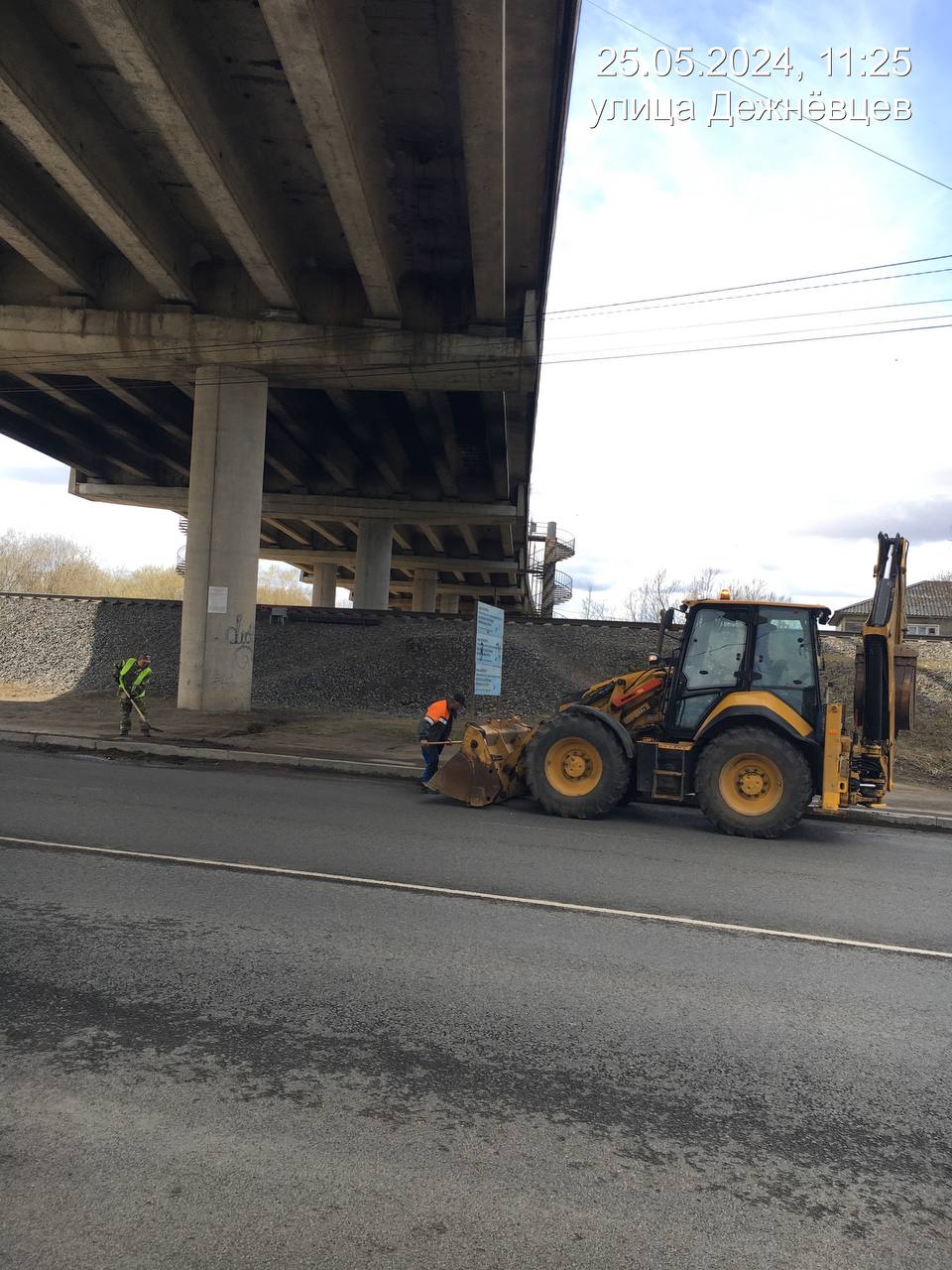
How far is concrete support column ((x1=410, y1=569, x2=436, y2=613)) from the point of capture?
63625mm

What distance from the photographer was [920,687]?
22109mm

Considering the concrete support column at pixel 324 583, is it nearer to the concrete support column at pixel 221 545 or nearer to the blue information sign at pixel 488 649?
the concrete support column at pixel 221 545

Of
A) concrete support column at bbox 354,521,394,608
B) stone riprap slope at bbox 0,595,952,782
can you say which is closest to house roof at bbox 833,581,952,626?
concrete support column at bbox 354,521,394,608

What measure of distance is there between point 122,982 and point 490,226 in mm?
14664

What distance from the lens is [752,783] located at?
10281mm

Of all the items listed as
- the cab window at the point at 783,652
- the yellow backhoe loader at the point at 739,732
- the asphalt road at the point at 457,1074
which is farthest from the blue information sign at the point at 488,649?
the asphalt road at the point at 457,1074

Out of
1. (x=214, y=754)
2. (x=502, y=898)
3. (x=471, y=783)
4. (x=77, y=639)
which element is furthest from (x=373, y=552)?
(x=502, y=898)

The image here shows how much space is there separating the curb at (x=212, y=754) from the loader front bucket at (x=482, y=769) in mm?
2806

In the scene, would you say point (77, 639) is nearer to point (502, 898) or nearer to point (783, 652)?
point (783, 652)

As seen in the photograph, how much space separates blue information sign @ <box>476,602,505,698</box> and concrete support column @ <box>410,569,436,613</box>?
47423 millimetres

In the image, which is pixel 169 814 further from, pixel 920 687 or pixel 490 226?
pixel 920 687

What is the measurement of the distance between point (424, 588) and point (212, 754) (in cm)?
4923

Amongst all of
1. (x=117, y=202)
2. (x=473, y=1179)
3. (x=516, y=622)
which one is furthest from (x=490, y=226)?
(x=473, y=1179)

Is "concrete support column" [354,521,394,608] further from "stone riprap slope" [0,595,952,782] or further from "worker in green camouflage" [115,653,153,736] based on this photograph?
"worker in green camouflage" [115,653,153,736]
